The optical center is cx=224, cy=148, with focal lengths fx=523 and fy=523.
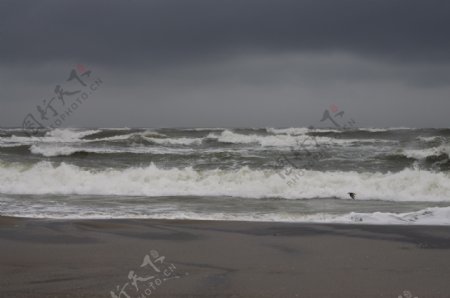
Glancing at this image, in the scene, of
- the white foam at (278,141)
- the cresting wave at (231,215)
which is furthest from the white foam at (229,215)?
the white foam at (278,141)

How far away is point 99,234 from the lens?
20.3 ft

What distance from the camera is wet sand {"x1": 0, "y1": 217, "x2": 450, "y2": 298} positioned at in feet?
13.1

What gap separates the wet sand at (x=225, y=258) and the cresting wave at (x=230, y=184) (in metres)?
4.97

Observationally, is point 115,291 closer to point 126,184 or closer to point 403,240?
point 403,240

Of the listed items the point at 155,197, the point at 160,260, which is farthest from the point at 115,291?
the point at 155,197

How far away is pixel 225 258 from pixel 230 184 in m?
8.01

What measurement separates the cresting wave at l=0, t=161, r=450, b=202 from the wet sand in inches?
196

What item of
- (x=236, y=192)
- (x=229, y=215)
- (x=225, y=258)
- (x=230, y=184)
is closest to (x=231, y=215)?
(x=229, y=215)

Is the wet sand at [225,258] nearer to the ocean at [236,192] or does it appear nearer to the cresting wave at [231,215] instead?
the cresting wave at [231,215]

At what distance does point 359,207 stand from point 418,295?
234 inches

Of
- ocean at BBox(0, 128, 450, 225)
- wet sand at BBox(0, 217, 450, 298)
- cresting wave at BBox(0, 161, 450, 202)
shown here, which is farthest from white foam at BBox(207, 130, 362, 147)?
wet sand at BBox(0, 217, 450, 298)

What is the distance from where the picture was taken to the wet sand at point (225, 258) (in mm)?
3992

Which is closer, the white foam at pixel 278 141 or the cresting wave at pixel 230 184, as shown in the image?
the cresting wave at pixel 230 184

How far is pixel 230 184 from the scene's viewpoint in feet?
42.8
